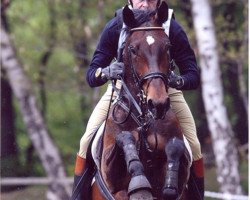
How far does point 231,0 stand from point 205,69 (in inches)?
208

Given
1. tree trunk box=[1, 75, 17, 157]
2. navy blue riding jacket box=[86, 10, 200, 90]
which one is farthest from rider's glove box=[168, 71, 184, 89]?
tree trunk box=[1, 75, 17, 157]

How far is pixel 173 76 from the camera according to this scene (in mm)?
6895

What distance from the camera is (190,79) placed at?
725 cm

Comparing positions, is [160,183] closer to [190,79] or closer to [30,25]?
[190,79]

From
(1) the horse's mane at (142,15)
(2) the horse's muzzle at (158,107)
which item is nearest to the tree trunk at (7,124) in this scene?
(1) the horse's mane at (142,15)

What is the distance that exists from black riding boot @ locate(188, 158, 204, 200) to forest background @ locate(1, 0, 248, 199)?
13.4 m

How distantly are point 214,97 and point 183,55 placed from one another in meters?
9.13

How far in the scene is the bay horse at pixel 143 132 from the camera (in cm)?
648

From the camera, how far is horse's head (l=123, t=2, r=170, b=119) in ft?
20.7

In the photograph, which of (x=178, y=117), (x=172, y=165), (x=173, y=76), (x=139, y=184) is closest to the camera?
(x=139, y=184)

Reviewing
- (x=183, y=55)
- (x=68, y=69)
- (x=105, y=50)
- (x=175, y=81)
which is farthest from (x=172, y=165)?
(x=68, y=69)

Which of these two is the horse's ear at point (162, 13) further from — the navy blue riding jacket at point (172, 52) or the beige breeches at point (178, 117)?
the beige breeches at point (178, 117)

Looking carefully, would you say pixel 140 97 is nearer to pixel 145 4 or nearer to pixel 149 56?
pixel 149 56

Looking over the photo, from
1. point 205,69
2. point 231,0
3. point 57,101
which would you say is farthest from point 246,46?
point 57,101
